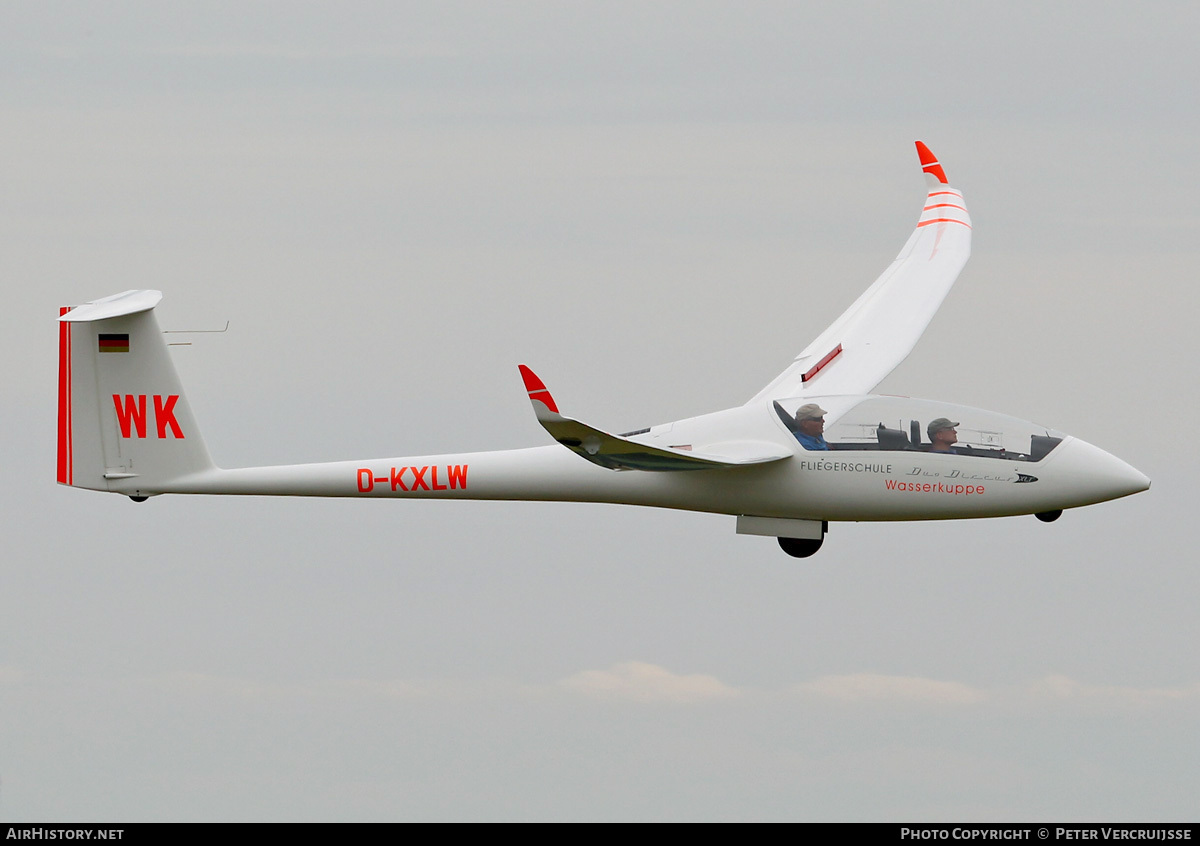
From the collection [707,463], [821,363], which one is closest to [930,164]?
[821,363]

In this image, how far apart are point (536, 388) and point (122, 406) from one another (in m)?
5.38

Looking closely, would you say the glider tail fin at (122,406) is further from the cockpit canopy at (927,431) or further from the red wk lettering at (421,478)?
the cockpit canopy at (927,431)

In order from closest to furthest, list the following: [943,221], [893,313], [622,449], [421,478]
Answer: [622,449] → [421,478] → [893,313] → [943,221]

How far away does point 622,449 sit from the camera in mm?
17750

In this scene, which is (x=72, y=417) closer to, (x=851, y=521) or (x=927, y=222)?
(x=851, y=521)

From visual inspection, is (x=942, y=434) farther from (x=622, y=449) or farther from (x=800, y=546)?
(x=622, y=449)

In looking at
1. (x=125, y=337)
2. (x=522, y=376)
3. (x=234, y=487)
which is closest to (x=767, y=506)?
(x=522, y=376)

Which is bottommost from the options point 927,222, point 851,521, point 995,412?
point 851,521

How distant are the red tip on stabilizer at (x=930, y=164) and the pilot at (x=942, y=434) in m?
6.87

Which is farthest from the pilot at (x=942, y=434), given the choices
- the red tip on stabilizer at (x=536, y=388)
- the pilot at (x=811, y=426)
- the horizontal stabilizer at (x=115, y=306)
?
the horizontal stabilizer at (x=115, y=306)

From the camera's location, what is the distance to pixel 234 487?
19.4 m

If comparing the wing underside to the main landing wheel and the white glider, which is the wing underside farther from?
the main landing wheel

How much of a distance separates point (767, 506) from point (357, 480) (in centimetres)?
448

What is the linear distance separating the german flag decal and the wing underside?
713cm
